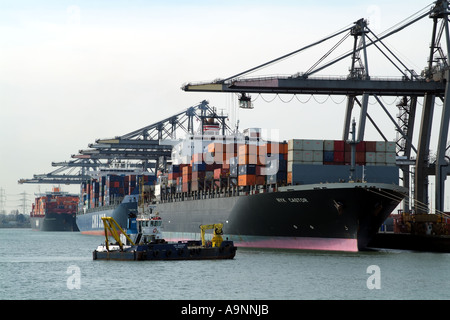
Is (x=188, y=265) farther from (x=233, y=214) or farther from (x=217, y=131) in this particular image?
(x=217, y=131)

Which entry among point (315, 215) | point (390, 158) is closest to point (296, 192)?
point (315, 215)

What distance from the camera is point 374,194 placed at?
4641 cm

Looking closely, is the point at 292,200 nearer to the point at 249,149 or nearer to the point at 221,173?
the point at 249,149

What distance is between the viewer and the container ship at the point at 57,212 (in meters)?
170

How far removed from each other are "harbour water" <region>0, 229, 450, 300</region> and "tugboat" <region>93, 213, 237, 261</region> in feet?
2.58

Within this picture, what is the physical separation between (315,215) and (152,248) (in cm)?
1154

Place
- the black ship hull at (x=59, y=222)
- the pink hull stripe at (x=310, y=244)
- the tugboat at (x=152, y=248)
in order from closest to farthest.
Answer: the tugboat at (x=152, y=248) → the pink hull stripe at (x=310, y=244) → the black ship hull at (x=59, y=222)

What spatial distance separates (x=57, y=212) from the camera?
562ft

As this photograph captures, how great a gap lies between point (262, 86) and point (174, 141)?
4169 centimetres

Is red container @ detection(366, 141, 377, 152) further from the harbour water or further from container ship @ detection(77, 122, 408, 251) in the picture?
the harbour water

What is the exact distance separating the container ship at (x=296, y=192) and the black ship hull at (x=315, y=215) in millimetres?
64

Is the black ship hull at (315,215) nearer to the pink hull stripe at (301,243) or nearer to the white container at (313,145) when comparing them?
the pink hull stripe at (301,243)

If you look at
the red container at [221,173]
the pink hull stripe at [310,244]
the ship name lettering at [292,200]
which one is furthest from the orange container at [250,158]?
the red container at [221,173]
